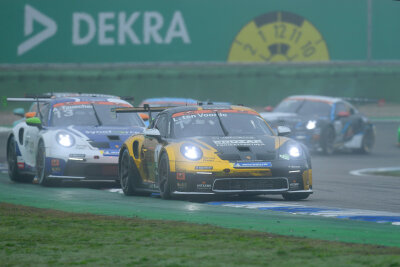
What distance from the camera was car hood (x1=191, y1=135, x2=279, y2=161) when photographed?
39.4 ft

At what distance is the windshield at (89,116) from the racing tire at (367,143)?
1162 centimetres

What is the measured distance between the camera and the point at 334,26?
1346 inches

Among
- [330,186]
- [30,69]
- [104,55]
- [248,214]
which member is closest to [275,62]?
[104,55]

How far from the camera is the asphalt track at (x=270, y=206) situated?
9141 mm

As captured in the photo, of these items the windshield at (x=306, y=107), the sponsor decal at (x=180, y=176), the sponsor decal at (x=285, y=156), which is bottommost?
the sponsor decal at (x=180, y=176)

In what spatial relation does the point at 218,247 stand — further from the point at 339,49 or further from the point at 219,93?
the point at 339,49

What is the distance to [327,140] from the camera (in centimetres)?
2525

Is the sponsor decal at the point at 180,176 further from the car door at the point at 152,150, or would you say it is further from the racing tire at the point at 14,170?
the racing tire at the point at 14,170

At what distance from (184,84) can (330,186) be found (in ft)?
52.8

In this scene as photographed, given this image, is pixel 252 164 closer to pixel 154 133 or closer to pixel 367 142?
pixel 154 133

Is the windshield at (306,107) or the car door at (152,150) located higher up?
the windshield at (306,107)

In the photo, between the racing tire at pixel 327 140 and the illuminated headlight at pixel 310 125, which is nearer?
the illuminated headlight at pixel 310 125

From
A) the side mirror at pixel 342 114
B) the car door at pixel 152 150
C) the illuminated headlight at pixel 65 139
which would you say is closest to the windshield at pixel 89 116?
the illuminated headlight at pixel 65 139

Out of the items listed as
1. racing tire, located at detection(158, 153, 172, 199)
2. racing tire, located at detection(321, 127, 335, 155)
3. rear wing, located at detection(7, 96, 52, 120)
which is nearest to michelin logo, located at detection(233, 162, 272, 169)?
racing tire, located at detection(158, 153, 172, 199)
